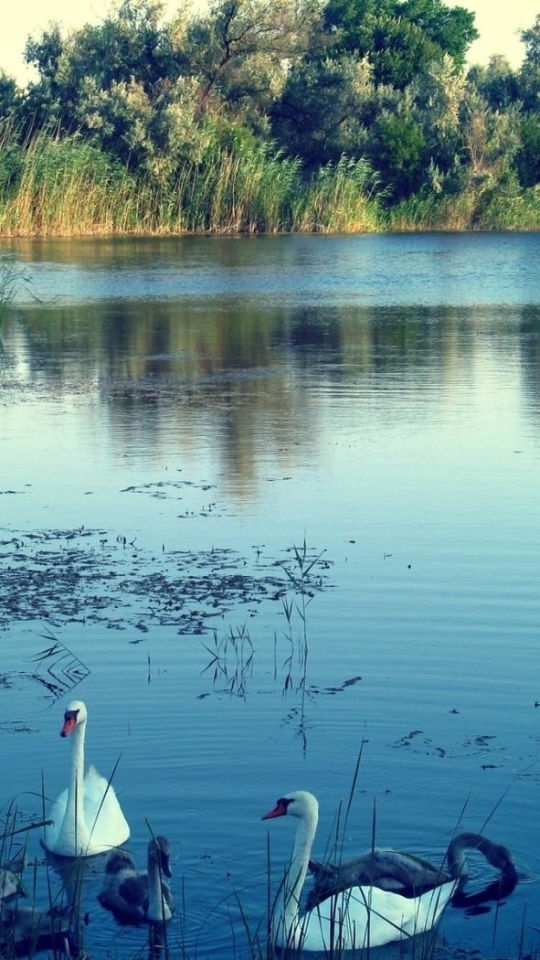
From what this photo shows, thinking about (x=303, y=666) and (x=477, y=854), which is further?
(x=303, y=666)

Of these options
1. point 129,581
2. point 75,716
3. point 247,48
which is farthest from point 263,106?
point 75,716

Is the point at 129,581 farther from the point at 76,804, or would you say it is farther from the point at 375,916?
the point at 375,916

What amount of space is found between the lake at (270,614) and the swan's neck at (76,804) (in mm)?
117

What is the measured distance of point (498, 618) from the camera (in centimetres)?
746

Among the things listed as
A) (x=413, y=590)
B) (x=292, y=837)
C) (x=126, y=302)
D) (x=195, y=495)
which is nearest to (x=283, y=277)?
(x=126, y=302)

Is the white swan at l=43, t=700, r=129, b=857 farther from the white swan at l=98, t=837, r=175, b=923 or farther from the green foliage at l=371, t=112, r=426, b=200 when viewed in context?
the green foliage at l=371, t=112, r=426, b=200

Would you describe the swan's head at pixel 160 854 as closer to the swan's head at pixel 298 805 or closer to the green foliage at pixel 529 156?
the swan's head at pixel 298 805

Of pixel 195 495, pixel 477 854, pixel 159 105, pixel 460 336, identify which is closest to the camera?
pixel 477 854

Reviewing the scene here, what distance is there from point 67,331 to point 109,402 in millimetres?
6943

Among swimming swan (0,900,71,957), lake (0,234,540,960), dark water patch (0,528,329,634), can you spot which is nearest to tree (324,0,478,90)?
lake (0,234,540,960)

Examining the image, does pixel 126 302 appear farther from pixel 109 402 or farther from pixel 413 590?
pixel 413 590

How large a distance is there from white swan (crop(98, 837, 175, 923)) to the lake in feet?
0.20

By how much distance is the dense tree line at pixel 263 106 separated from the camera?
4547 centimetres

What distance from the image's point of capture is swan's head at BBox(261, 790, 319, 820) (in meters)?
4.70
